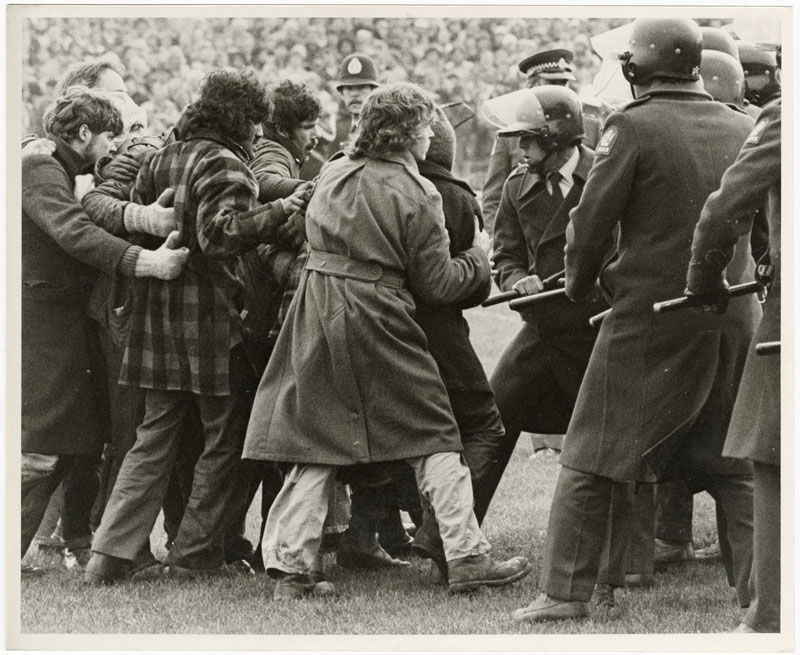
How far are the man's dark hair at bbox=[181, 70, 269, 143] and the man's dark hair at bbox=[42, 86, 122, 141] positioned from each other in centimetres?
46

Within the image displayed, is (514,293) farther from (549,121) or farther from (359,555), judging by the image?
(359,555)

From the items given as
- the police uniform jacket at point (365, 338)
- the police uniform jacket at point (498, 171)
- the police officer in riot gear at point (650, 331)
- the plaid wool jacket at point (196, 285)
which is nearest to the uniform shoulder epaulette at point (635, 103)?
the police officer in riot gear at point (650, 331)

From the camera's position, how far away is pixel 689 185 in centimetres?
554

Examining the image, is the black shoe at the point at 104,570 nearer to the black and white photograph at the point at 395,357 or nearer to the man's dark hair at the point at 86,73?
the black and white photograph at the point at 395,357

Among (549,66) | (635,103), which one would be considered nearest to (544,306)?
(635,103)

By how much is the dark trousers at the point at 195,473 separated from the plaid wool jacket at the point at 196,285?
0.13m

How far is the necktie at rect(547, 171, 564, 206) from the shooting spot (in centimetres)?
671

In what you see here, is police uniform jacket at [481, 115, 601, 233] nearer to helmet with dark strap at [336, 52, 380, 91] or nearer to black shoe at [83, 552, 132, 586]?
helmet with dark strap at [336, 52, 380, 91]

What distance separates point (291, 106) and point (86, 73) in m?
1.10

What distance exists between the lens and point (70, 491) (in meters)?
7.06

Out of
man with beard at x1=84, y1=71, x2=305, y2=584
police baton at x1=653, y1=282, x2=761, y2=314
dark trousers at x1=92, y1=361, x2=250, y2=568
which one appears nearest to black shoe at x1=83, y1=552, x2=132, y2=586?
man with beard at x1=84, y1=71, x2=305, y2=584

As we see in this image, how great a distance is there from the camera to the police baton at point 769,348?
504 cm

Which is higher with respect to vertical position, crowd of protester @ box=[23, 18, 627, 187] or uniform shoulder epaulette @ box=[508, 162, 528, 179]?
crowd of protester @ box=[23, 18, 627, 187]

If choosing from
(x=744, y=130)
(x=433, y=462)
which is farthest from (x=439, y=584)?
(x=744, y=130)
